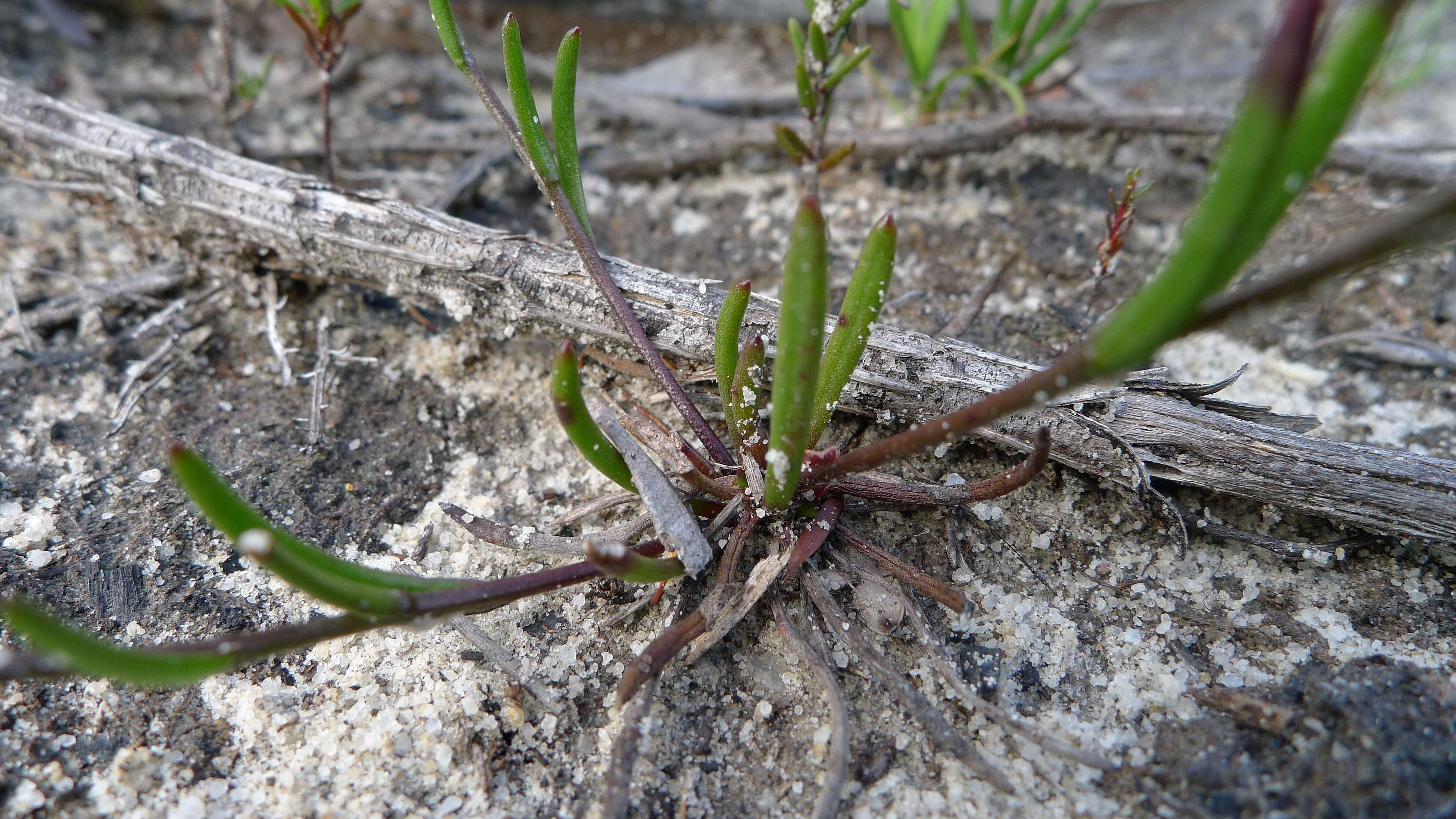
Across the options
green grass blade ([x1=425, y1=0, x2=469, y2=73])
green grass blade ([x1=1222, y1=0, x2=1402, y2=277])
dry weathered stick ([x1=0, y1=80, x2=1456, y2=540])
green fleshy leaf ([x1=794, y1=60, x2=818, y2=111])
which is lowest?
dry weathered stick ([x1=0, y1=80, x2=1456, y2=540])

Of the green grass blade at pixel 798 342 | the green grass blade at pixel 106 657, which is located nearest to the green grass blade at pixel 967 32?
the green grass blade at pixel 798 342

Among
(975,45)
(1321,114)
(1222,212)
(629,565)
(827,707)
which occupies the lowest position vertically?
(827,707)

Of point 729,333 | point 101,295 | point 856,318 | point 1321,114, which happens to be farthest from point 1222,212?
point 101,295

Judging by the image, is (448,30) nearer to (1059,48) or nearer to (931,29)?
(931,29)

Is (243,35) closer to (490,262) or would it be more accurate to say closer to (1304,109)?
(490,262)

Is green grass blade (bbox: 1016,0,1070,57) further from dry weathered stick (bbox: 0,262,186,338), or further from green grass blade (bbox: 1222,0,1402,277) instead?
dry weathered stick (bbox: 0,262,186,338)

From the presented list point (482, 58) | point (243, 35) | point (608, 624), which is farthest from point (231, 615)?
point (243, 35)

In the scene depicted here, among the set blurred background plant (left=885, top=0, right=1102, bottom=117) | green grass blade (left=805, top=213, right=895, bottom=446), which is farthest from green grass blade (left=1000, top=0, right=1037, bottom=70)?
green grass blade (left=805, top=213, right=895, bottom=446)
